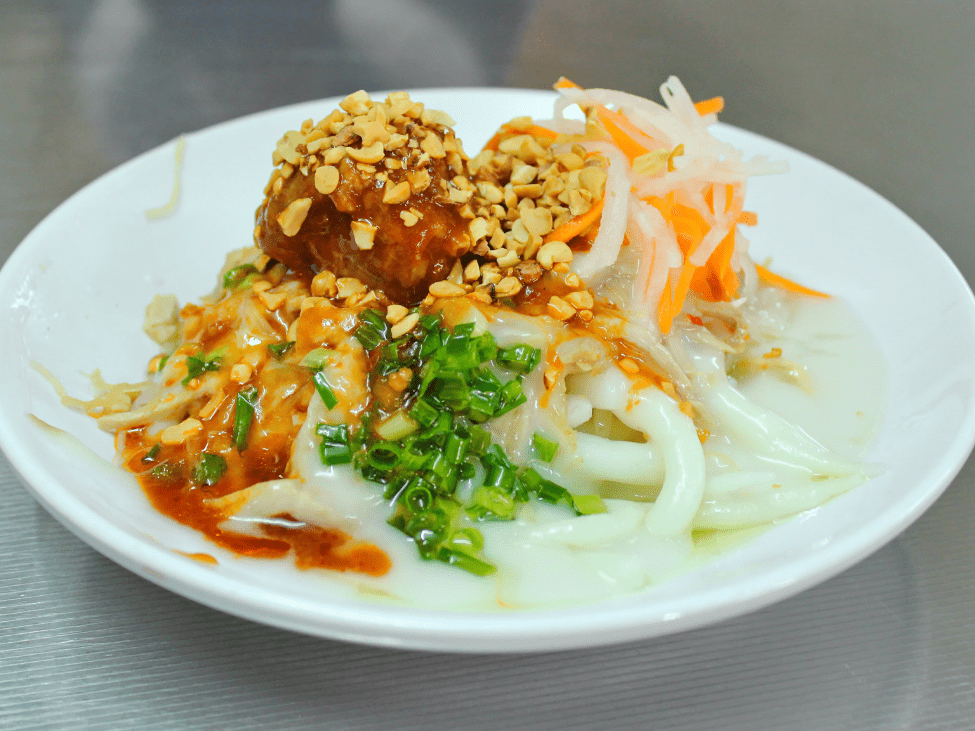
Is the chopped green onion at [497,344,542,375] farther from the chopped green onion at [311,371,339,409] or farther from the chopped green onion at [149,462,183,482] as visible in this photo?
the chopped green onion at [149,462,183,482]

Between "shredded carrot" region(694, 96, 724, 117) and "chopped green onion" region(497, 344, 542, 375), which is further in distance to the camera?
"shredded carrot" region(694, 96, 724, 117)

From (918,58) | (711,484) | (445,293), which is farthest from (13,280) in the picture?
(918,58)

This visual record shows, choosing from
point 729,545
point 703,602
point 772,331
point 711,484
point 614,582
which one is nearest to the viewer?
point 703,602

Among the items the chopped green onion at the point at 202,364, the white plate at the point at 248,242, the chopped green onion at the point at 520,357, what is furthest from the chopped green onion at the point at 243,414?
the chopped green onion at the point at 520,357

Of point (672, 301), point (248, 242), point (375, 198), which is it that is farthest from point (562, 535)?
point (248, 242)

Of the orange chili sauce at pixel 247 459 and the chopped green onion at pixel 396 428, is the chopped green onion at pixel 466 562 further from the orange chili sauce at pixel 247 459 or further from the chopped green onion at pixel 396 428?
the chopped green onion at pixel 396 428

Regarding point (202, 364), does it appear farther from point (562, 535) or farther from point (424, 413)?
point (562, 535)

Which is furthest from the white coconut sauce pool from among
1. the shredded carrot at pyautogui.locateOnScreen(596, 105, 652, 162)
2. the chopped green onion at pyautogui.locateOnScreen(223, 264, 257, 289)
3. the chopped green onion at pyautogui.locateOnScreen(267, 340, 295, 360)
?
the shredded carrot at pyautogui.locateOnScreen(596, 105, 652, 162)

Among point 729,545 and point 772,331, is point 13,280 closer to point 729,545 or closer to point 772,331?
point 729,545
